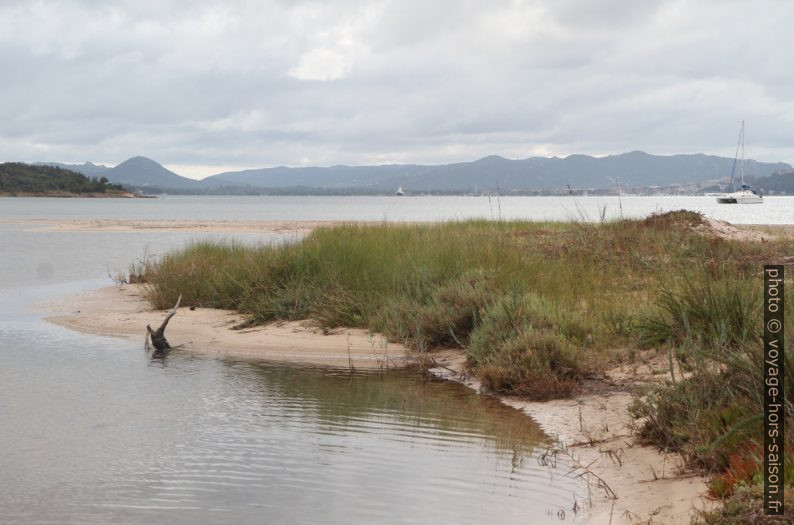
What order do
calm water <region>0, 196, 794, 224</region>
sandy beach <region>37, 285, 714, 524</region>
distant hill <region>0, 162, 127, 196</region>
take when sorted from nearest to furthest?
sandy beach <region>37, 285, 714, 524</region> < calm water <region>0, 196, 794, 224</region> < distant hill <region>0, 162, 127, 196</region>

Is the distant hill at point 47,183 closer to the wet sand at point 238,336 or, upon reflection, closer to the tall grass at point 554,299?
the tall grass at point 554,299

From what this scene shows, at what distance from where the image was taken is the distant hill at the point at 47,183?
13612cm

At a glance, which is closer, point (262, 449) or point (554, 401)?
point (262, 449)

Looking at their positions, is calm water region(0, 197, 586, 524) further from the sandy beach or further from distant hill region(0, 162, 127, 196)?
distant hill region(0, 162, 127, 196)

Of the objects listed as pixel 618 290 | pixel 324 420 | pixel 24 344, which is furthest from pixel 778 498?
pixel 24 344

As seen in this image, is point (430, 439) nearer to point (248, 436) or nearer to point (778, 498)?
point (248, 436)

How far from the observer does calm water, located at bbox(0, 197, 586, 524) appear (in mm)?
5852

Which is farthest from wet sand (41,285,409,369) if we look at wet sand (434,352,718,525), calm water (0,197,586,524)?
wet sand (434,352,718,525)

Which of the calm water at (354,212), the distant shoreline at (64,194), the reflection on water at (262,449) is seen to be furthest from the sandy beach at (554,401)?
the distant shoreline at (64,194)

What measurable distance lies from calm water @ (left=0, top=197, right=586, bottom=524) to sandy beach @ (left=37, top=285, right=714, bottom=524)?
311mm

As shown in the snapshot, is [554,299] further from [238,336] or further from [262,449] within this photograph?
[262,449]

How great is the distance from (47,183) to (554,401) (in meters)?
143

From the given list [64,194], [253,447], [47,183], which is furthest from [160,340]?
[47,183]

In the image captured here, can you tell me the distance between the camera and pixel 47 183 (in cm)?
13675
